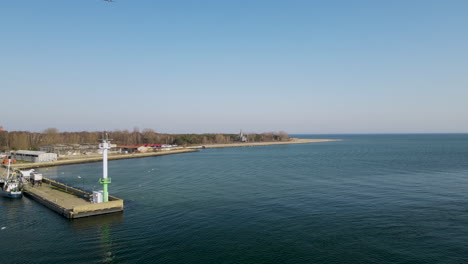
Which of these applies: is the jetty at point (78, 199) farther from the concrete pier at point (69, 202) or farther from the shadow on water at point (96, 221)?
the shadow on water at point (96, 221)

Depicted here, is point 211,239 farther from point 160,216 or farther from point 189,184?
point 189,184

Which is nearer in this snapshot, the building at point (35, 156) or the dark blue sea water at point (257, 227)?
the dark blue sea water at point (257, 227)

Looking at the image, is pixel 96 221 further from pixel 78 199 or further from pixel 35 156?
pixel 35 156

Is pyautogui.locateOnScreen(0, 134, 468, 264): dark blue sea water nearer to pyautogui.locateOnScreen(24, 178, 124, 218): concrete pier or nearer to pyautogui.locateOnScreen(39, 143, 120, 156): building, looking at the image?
pyautogui.locateOnScreen(24, 178, 124, 218): concrete pier

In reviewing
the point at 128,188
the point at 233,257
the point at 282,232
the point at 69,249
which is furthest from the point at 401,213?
the point at 128,188

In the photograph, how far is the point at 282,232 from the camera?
30.0 m

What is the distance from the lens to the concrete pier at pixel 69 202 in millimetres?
35625

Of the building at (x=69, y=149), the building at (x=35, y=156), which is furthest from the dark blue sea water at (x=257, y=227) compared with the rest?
the building at (x=69, y=149)

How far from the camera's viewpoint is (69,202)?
39656mm

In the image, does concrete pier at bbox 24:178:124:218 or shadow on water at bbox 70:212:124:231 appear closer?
shadow on water at bbox 70:212:124:231

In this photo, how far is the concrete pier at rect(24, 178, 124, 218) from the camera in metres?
35.6

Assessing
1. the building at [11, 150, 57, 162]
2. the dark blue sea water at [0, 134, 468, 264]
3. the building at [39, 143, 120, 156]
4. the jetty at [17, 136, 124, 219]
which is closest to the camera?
the dark blue sea water at [0, 134, 468, 264]

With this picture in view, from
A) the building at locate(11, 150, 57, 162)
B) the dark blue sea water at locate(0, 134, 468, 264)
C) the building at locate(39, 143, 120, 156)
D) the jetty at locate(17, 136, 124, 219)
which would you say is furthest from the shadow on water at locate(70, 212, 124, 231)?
the building at locate(39, 143, 120, 156)

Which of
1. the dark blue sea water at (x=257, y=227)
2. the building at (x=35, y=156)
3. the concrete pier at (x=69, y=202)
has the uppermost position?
the building at (x=35, y=156)
